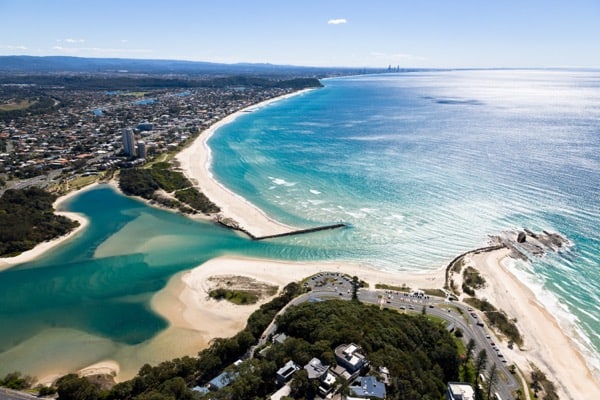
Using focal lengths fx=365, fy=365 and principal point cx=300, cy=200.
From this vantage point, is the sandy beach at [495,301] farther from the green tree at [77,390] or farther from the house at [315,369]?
the house at [315,369]

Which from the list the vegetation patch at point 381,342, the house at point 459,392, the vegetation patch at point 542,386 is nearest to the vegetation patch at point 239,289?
the vegetation patch at point 381,342

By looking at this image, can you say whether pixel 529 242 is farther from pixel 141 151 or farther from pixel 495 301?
pixel 141 151

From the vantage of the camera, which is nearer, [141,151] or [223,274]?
[223,274]

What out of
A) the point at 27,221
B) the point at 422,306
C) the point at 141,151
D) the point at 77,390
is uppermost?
the point at 141,151

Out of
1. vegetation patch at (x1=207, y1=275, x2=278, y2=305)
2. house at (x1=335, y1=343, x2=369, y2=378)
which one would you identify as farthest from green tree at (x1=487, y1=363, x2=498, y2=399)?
vegetation patch at (x1=207, y1=275, x2=278, y2=305)

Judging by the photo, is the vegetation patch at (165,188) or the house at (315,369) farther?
the vegetation patch at (165,188)

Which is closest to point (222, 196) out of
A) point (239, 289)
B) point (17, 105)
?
point (239, 289)

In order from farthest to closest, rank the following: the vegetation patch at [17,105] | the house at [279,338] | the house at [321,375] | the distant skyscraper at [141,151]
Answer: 1. the vegetation patch at [17,105]
2. the distant skyscraper at [141,151]
3. the house at [279,338]
4. the house at [321,375]
